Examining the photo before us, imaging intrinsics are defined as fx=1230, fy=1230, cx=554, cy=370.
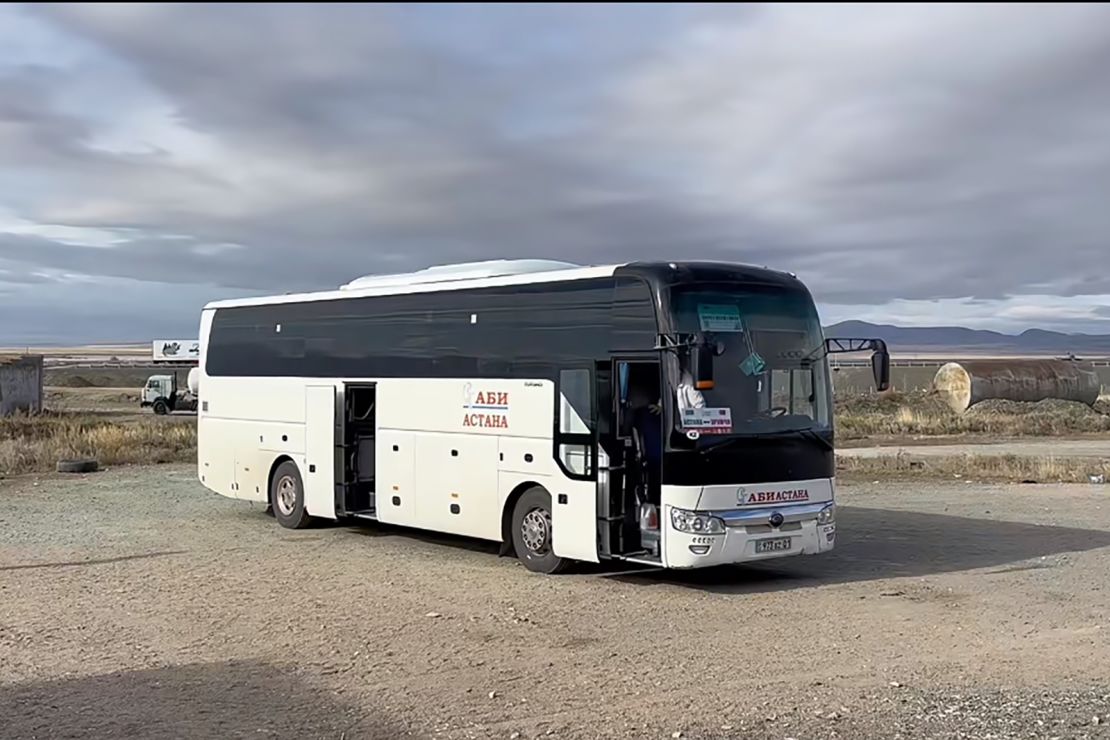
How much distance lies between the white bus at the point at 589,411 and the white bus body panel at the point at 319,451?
0.12ft

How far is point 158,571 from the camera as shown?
42.8 feet

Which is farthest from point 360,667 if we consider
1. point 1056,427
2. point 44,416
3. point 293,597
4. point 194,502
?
point 44,416

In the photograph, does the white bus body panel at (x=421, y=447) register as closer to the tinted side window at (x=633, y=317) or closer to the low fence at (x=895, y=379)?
the tinted side window at (x=633, y=317)

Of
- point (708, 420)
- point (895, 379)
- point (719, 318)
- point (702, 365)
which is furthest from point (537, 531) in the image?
point (895, 379)

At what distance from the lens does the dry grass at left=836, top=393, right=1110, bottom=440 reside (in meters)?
39.6

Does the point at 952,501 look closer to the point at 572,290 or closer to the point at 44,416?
the point at 572,290

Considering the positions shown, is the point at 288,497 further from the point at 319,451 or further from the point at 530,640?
the point at 530,640

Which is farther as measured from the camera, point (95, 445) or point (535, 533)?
point (95, 445)

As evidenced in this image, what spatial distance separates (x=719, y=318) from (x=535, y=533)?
3.11m

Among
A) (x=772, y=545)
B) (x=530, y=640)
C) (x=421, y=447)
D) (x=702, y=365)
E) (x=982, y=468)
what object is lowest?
(x=530, y=640)

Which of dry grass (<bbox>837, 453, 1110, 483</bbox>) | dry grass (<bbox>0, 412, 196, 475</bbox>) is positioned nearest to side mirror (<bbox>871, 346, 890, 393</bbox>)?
dry grass (<bbox>837, 453, 1110, 483</bbox>)

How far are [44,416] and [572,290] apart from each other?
1467 inches

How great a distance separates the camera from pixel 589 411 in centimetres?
1238

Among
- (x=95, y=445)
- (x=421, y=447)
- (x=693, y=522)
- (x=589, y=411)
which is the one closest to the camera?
(x=693, y=522)
